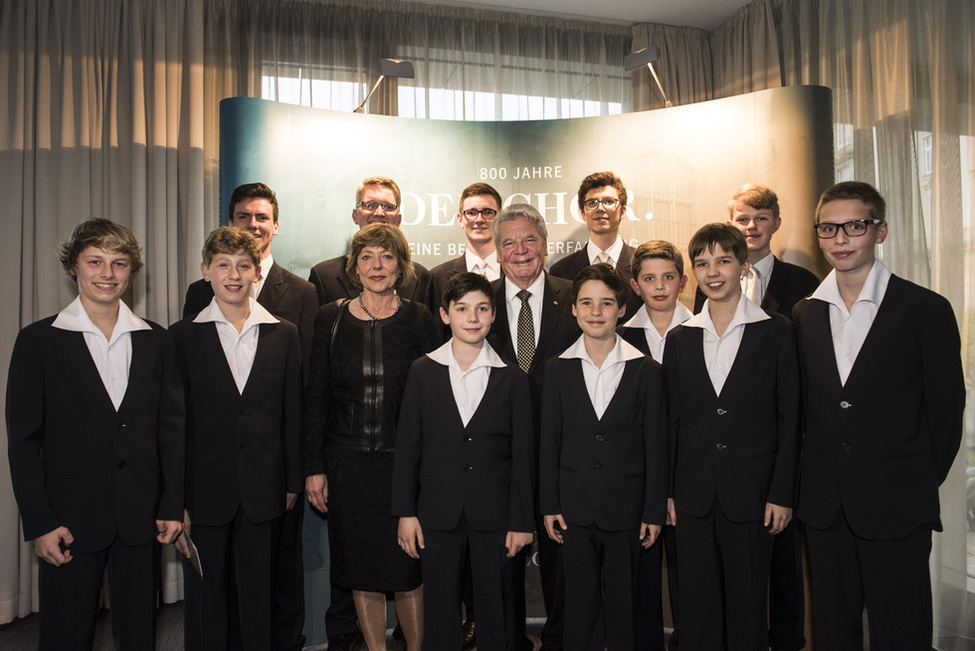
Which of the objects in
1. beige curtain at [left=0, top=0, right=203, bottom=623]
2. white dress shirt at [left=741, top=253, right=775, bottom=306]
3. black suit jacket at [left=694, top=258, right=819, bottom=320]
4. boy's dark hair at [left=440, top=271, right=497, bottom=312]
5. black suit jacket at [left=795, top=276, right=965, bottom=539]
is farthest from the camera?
beige curtain at [left=0, top=0, right=203, bottom=623]

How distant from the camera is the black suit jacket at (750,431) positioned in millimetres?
2379

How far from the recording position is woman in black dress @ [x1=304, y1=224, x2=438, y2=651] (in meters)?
2.66

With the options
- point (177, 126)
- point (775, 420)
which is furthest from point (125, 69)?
point (775, 420)

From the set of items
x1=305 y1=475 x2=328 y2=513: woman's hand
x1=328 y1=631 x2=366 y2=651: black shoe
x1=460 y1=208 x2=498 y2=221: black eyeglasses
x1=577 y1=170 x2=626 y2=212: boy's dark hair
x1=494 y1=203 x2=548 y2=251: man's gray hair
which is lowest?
x1=328 y1=631 x2=366 y2=651: black shoe

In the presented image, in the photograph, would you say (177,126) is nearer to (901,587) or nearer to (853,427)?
(853,427)

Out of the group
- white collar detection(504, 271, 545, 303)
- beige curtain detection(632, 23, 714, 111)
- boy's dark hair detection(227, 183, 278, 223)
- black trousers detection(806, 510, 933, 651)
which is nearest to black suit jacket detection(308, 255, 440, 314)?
boy's dark hair detection(227, 183, 278, 223)

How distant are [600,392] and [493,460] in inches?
18.1

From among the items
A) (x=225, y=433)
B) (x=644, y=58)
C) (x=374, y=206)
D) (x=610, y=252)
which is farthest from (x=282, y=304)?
(x=644, y=58)

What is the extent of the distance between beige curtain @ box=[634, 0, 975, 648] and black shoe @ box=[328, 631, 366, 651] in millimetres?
2773

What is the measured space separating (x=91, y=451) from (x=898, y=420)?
8.45 ft

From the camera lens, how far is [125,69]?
4.04 m

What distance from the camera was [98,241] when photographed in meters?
2.35

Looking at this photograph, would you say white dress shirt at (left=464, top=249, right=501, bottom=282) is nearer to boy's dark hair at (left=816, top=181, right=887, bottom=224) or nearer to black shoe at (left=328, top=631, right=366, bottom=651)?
boy's dark hair at (left=816, top=181, right=887, bottom=224)

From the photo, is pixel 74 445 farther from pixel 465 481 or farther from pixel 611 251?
pixel 611 251
